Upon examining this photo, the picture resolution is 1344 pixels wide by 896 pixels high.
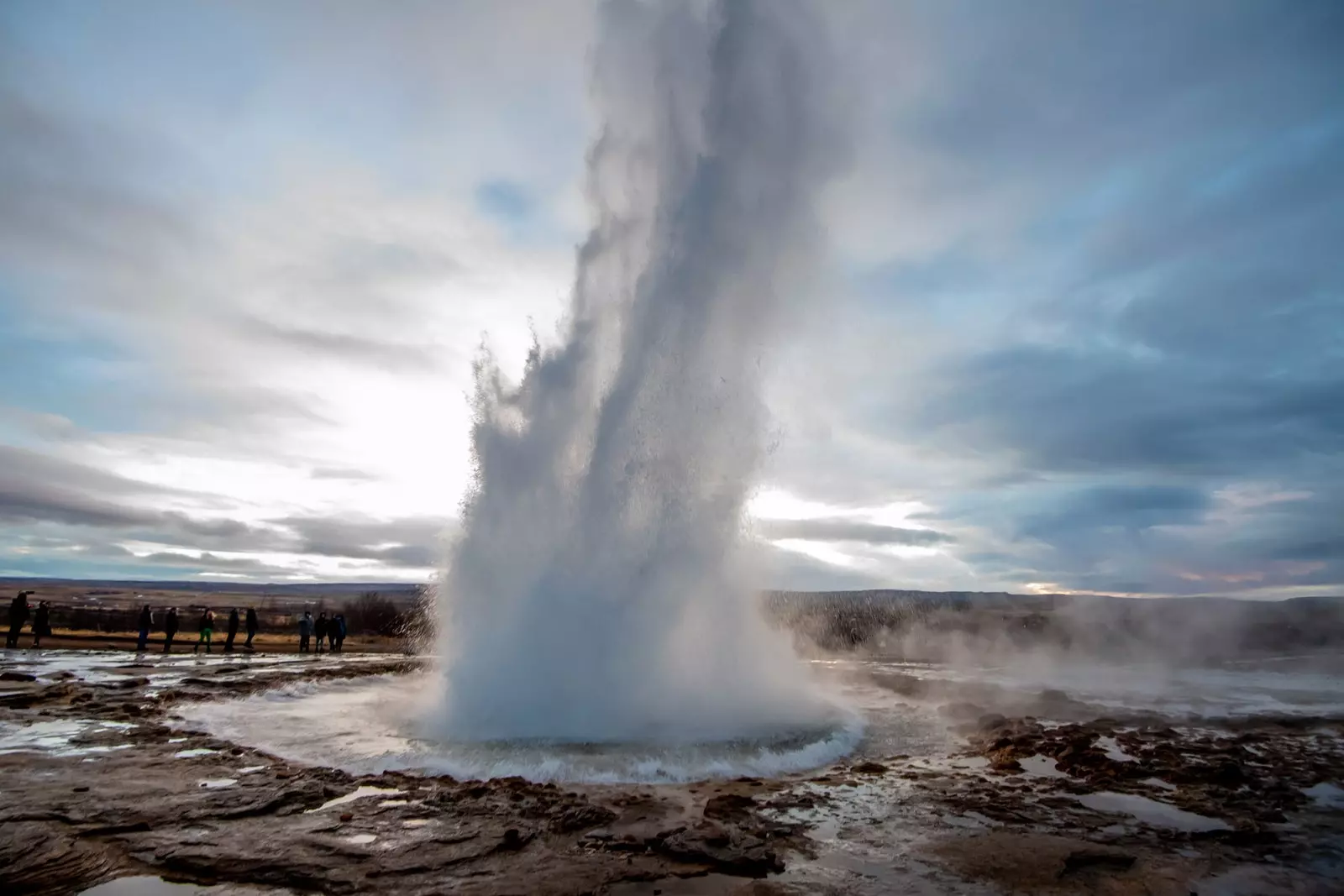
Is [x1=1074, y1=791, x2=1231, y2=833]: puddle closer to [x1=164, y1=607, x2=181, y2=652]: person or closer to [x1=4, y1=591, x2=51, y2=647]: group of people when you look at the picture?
[x1=164, y1=607, x2=181, y2=652]: person

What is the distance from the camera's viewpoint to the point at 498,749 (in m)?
10.1

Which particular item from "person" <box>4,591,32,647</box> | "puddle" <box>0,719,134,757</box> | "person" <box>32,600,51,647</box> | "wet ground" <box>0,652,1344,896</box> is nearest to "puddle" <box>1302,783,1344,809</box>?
"wet ground" <box>0,652,1344,896</box>

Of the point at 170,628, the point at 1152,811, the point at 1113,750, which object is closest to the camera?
the point at 1152,811

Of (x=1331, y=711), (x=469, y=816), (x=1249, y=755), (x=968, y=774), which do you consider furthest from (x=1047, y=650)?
(x=469, y=816)

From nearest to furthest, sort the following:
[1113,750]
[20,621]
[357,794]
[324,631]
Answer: [357,794] < [1113,750] < [20,621] < [324,631]

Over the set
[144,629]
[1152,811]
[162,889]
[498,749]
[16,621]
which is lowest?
[1152,811]

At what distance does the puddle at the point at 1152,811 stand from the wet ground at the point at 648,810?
52 mm

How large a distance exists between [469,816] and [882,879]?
12.9ft

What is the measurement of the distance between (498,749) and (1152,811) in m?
8.03

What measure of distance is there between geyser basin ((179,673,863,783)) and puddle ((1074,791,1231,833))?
3387mm

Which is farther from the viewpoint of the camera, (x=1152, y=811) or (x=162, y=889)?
(x=1152, y=811)

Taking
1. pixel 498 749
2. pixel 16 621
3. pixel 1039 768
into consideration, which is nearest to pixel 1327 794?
pixel 1039 768

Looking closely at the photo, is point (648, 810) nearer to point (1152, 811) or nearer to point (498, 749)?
point (498, 749)

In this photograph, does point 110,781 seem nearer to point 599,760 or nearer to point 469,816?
point 469,816
